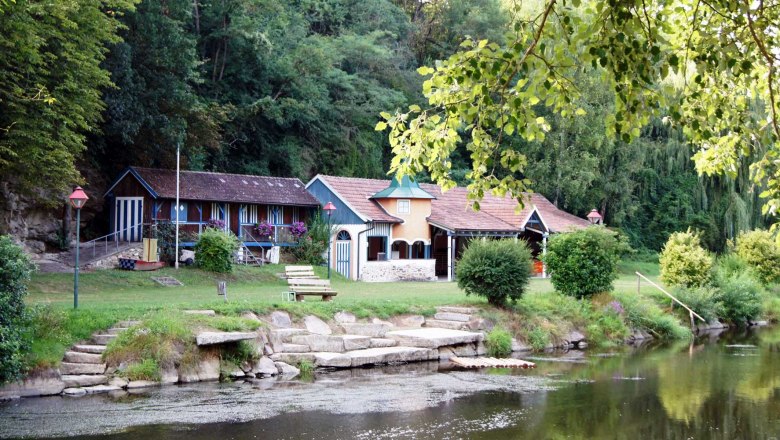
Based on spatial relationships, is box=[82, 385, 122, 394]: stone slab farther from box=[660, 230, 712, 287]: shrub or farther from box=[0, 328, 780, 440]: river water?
box=[660, 230, 712, 287]: shrub

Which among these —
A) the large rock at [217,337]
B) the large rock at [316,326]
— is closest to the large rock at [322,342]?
the large rock at [316,326]

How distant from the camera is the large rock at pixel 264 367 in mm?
18109

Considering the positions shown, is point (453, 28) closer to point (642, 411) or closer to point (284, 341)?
point (284, 341)

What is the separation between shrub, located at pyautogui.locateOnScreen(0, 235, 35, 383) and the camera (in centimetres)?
1438

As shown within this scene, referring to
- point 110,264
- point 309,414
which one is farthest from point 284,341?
point 110,264

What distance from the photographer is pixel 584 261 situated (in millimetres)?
26359

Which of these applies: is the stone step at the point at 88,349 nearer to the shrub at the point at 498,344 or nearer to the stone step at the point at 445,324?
the stone step at the point at 445,324

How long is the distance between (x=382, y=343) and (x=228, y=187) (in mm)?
18591

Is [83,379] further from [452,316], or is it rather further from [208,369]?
[452,316]

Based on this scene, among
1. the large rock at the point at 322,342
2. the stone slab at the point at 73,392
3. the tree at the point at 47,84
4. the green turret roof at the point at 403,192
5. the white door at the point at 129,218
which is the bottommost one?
the stone slab at the point at 73,392

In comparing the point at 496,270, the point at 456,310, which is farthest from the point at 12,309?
the point at 496,270

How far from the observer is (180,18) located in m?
35.1

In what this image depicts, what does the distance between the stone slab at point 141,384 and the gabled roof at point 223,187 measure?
18890mm

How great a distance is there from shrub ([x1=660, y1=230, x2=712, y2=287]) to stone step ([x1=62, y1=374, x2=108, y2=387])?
853 inches
